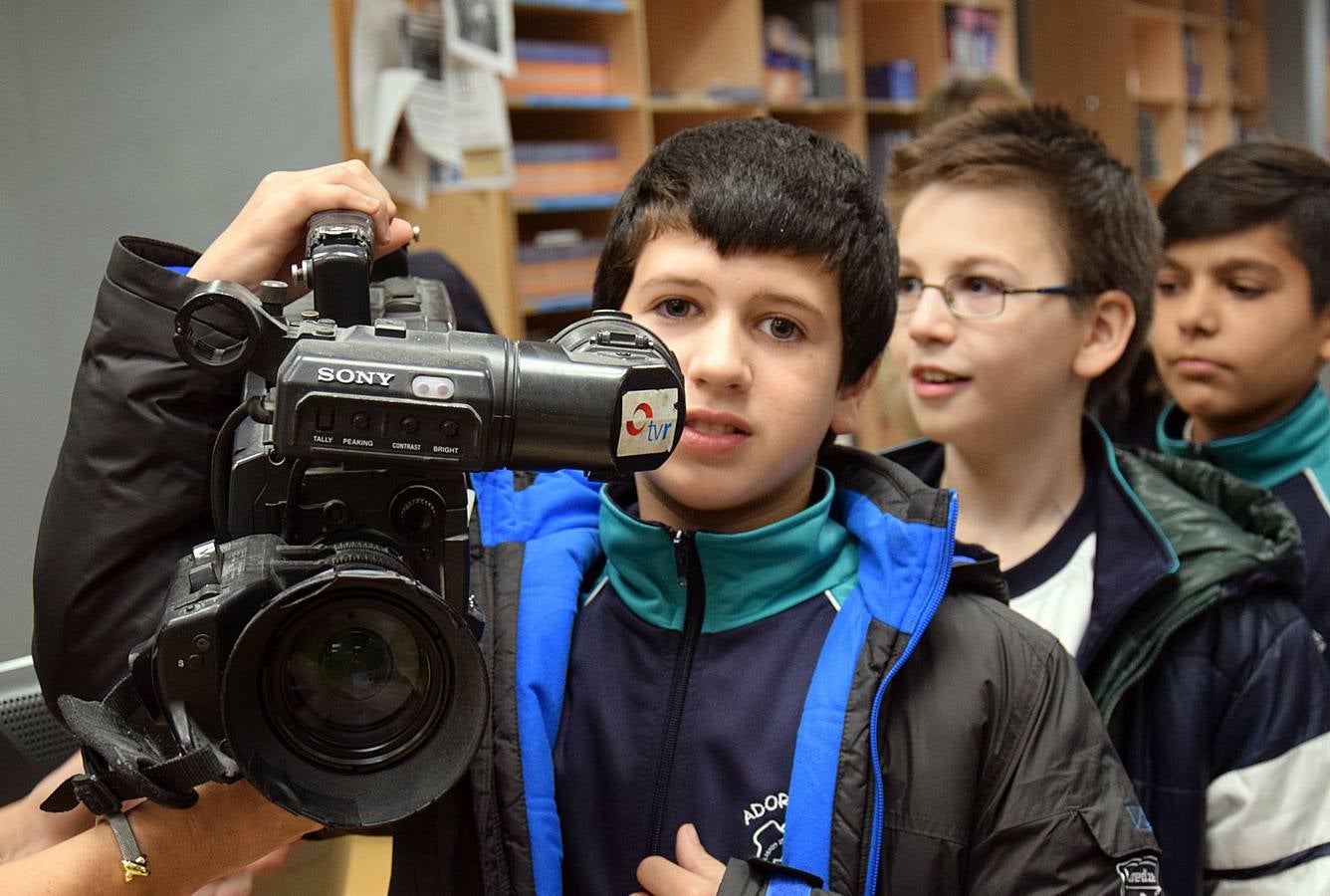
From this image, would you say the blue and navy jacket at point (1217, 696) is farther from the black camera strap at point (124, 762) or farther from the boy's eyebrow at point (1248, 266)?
the black camera strap at point (124, 762)

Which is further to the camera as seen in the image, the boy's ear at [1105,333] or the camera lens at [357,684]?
the boy's ear at [1105,333]

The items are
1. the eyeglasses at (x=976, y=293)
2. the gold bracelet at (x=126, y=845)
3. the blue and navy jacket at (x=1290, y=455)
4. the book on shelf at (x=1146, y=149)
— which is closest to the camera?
the gold bracelet at (x=126, y=845)

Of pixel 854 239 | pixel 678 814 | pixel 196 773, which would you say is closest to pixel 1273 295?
pixel 854 239

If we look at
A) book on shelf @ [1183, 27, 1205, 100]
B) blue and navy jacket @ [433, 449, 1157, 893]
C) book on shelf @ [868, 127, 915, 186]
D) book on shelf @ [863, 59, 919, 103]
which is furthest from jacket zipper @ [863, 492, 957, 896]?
book on shelf @ [1183, 27, 1205, 100]

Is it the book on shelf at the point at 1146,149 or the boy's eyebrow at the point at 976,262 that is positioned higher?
the book on shelf at the point at 1146,149

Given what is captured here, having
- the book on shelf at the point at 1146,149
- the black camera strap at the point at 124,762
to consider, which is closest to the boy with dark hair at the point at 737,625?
the black camera strap at the point at 124,762

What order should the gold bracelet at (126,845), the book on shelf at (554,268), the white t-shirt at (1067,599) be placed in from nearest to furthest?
the gold bracelet at (126,845)
the white t-shirt at (1067,599)
the book on shelf at (554,268)

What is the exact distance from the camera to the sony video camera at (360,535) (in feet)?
2.24

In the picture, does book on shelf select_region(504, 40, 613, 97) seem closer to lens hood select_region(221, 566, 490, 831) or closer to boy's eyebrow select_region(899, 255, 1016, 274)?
boy's eyebrow select_region(899, 255, 1016, 274)

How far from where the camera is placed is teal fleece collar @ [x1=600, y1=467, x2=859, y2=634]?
1032 millimetres

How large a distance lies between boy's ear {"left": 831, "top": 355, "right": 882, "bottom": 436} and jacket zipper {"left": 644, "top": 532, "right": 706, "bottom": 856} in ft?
0.64

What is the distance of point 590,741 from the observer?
1027 millimetres

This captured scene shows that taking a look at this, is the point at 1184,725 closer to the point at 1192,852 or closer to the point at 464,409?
the point at 1192,852

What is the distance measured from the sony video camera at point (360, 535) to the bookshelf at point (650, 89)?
6.83 feet
